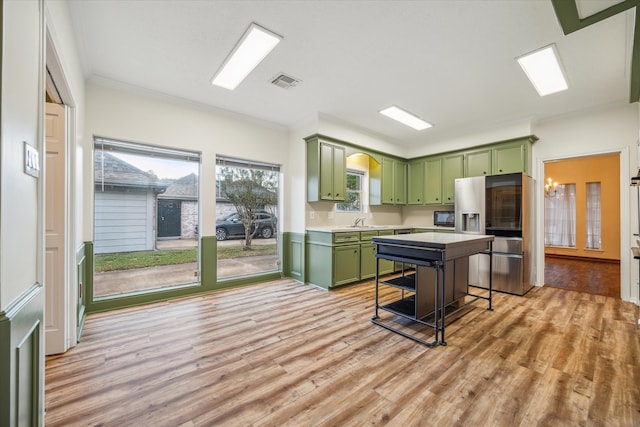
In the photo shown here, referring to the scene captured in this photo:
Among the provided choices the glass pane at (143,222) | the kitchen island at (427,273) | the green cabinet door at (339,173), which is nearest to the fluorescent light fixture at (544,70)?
the kitchen island at (427,273)

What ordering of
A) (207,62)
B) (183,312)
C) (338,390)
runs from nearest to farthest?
(338,390)
(207,62)
(183,312)

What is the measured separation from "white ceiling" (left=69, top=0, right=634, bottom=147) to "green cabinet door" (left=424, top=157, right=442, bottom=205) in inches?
61.7

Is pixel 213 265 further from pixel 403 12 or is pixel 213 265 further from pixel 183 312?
pixel 403 12

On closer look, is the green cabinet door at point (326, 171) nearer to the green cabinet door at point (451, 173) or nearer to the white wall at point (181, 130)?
the white wall at point (181, 130)

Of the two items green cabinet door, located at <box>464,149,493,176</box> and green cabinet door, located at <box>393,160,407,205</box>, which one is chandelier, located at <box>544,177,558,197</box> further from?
green cabinet door, located at <box>393,160,407,205</box>

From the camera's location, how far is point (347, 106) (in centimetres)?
418

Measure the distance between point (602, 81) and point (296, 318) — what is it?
469 centimetres

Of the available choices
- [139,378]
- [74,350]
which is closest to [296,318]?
[139,378]

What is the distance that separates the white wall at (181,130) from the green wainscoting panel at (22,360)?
2398mm

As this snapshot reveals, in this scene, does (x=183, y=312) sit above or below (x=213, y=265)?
below

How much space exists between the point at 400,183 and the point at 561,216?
5.07 metres

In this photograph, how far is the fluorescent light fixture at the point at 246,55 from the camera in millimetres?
2508

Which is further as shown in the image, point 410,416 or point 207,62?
point 207,62

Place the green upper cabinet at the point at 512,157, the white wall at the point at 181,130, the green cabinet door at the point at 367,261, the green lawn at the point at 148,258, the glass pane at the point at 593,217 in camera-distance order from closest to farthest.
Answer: the white wall at the point at 181,130 < the green lawn at the point at 148,258 < the green upper cabinet at the point at 512,157 < the green cabinet door at the point at 367,261 < the glass pane at the point at 593,217
